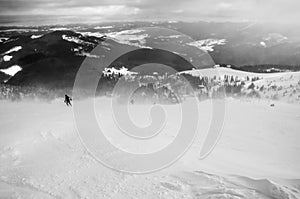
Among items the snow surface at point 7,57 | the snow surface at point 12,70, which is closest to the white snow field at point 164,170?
the snow surface at point 12,70

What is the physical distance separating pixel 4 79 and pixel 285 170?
12616cm

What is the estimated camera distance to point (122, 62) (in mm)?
142000

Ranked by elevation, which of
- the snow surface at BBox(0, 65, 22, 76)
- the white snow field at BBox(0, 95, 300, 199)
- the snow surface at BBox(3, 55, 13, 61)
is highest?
the white snow field at BBox(0, 95, 300, 199)

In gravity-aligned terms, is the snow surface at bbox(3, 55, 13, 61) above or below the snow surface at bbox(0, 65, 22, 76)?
above

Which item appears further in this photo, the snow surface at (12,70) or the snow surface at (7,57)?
the snow surface at (7,57)

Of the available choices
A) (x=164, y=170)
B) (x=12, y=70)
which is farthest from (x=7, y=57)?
(x=164, y=170)

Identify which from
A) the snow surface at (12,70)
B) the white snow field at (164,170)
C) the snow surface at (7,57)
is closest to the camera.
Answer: the white snow field at (164,170)

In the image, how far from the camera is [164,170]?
8.95 metres

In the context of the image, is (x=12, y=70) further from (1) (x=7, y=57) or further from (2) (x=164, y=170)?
(2) (x=164, y=170)

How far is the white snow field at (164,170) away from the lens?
7.66m

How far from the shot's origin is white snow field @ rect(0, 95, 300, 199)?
766 cm

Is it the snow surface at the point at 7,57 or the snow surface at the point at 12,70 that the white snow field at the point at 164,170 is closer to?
the snow surface at the point at 12,70

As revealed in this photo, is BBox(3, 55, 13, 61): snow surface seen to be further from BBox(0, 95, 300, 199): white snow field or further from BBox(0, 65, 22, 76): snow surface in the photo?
BBox(0, 95, 300, 199): white snow field

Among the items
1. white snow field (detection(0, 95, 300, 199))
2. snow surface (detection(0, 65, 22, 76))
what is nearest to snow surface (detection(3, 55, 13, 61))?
snow surface (detection(0, 65, 22, 76))
